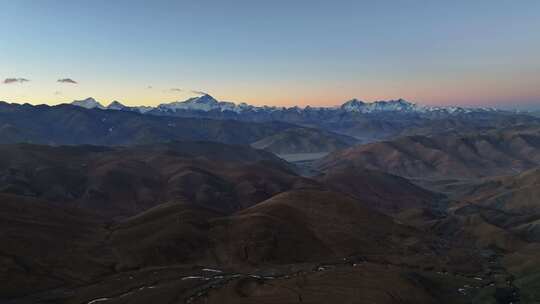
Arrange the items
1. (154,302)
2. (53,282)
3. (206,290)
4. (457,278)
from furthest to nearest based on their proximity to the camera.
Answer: (457,278), (53,282), (206,290), (154,302)

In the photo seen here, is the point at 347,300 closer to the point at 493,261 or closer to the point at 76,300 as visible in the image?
the point at 76,300

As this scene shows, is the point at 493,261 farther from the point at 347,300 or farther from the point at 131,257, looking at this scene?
the point at 131,257

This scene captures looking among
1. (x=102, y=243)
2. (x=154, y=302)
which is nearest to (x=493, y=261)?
(x=154, y=302)

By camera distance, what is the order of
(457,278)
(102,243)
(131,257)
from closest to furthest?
1. (457,278)
2. (131,257)
3. (102,243)

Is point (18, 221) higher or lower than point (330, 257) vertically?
higher

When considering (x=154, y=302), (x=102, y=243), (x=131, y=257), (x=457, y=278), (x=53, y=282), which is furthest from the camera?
(x=102, y=243)

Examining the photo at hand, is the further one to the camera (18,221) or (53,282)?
(18,221)

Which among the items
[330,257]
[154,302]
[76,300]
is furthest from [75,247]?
[330,257]

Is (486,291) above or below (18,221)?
below

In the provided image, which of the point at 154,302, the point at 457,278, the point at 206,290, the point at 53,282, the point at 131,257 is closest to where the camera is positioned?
the point at 154,302
